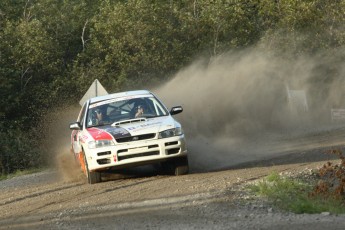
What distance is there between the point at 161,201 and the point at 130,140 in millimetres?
2874

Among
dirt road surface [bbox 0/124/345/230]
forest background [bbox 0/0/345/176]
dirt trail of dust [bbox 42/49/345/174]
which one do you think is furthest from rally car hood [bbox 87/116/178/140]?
forest background [bbox 0/0/345/176]

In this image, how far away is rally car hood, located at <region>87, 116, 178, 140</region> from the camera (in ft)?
46.5

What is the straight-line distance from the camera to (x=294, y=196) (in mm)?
11211

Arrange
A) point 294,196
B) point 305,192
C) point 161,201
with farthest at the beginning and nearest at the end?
1. point 305,192
2. point 161,201
3. point 294,196

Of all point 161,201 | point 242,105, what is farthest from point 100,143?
point 242,105

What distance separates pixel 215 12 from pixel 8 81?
10210 millimetres

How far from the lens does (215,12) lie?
1419 inches

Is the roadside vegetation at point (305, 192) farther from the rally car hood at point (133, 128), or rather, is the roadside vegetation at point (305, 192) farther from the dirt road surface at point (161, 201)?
the rally car hood at point (133, 128)

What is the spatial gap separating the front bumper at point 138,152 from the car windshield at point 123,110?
1.05 meters

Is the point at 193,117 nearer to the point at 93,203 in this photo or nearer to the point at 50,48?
the point at 50,48

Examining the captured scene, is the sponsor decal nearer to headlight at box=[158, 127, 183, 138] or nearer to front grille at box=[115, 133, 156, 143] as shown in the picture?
front grille at box=[115, 133, 156, 143]

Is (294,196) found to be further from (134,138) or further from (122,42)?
(122,42)

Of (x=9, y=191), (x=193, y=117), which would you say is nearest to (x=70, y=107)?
(x=193, y=117)

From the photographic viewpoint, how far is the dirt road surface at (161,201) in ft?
32.2
